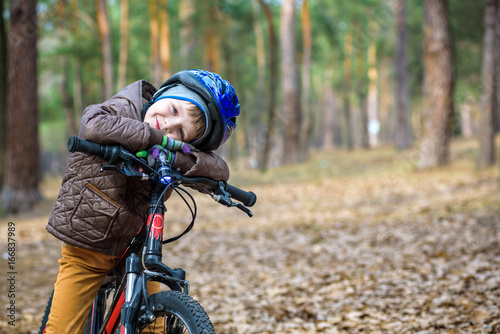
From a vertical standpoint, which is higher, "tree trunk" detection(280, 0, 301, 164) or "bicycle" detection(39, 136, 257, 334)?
"tree trunk" detection(280, 0, 301, 164)

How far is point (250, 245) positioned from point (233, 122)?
19.9 feet

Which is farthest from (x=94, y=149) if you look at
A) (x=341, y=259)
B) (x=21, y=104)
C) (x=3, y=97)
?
(x=3, y=97)

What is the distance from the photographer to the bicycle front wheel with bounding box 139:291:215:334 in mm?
2008

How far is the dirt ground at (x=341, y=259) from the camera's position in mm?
4516

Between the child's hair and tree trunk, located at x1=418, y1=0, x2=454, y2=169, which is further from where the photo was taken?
tree trunk, located at x1=418, y1=0, x2=454, y2=169

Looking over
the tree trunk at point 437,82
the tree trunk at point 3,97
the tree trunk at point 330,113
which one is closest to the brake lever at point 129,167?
the tree trunk at point 3,97

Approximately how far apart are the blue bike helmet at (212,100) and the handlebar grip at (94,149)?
1.34 ft

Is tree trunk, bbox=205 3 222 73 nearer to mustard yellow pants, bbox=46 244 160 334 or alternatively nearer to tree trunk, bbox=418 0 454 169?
tree trunk, bbox=418 0 454 169

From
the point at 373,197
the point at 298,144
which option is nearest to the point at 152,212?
the point at 373,197

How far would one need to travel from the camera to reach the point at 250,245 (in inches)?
331

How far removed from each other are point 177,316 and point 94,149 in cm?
79

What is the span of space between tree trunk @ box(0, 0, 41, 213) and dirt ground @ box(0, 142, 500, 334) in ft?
2.35

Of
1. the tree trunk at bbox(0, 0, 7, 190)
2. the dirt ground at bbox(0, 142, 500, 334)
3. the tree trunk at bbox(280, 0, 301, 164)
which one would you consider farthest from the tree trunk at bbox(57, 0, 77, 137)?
the dirt ground at bbox(0, 142, 500, 334)

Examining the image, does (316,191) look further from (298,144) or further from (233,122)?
(233,122)
